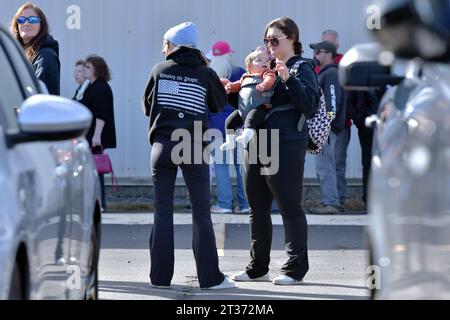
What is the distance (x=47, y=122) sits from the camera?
500 centimetres

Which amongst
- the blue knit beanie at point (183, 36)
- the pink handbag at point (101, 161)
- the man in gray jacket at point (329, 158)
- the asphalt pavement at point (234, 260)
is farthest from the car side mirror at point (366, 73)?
the man in gray jacket at point (329, 158)

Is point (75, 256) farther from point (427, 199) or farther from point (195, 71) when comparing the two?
point (195, 71)

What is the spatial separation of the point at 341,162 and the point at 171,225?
18.8 ft

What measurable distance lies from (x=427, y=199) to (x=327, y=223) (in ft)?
30.3

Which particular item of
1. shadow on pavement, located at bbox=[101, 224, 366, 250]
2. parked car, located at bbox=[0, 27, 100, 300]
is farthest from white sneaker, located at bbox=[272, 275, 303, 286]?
parked car, located at bbox=[0, 27, 100, 300]

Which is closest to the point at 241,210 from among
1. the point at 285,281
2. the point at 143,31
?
the point at 143,31

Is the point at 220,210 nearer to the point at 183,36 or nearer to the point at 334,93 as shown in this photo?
the point at 334,93

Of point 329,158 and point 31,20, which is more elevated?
point 31,20

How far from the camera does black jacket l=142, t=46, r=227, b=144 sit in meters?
9.64

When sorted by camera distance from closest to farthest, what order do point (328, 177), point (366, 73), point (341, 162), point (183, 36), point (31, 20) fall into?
point (366, 73) < point (183, 36) < point (31, 20) < point (328, 177) < point (341, 162)

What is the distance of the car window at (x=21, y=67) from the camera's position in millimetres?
6195

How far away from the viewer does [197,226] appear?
9.92 m
